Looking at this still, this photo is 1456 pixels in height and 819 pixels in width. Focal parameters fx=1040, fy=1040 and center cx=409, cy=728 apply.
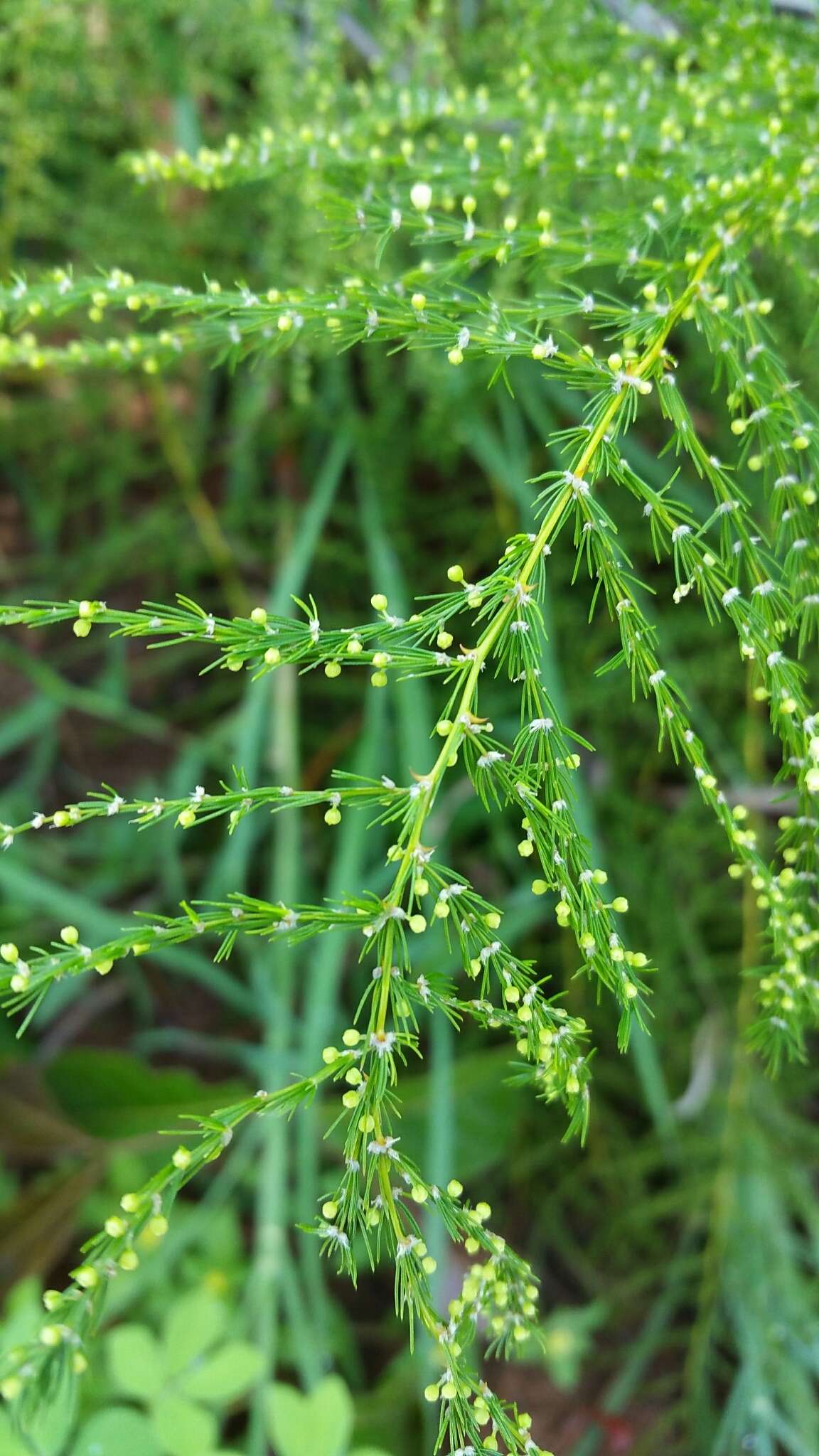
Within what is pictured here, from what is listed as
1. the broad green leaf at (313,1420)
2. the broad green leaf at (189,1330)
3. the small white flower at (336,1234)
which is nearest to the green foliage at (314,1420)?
the broad green leaf at (313,1420)

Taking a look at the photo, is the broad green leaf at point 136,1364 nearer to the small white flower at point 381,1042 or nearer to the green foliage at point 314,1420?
the green foliage at point 314,1420

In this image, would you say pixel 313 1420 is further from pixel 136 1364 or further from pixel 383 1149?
pixel 383 1149

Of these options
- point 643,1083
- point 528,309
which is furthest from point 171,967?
point 528,309

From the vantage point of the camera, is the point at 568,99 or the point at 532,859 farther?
the point at 532,859

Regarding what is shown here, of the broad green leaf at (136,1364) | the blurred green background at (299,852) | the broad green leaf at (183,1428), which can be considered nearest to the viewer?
the broad green leaf at (183,1428)

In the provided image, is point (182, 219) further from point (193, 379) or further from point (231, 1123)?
point (231, 1123)
